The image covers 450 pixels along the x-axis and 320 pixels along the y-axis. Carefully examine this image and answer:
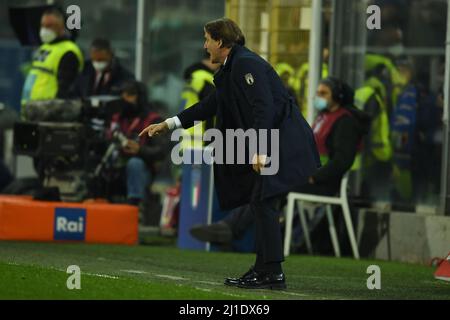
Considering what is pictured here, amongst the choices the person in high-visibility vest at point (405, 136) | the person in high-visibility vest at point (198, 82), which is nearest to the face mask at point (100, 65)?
the person in high-visibility vest at point (198, 82)

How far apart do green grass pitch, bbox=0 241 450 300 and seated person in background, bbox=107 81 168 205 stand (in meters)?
1.33

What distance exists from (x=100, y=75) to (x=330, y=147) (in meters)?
3.76

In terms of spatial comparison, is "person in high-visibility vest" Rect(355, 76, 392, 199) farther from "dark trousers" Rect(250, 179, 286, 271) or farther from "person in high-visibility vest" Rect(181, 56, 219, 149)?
"dark trousers" Rect(250, 179, 286, 271)

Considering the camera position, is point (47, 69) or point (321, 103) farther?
point (47, 69)

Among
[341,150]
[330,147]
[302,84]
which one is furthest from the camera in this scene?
[302,84]

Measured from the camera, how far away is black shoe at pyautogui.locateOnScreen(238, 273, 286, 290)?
9875mm

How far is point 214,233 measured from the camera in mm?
14516

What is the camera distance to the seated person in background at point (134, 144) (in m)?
16.3

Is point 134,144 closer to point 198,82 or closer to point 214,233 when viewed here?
point 198,82

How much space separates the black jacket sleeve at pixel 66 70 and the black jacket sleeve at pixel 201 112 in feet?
20.9

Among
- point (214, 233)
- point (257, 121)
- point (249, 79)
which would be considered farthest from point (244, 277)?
point (214, 233)
